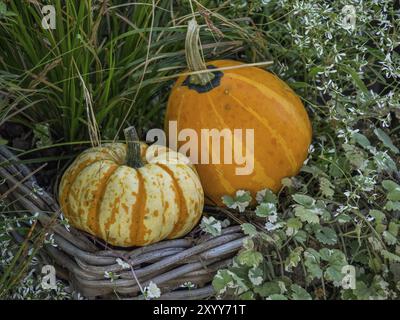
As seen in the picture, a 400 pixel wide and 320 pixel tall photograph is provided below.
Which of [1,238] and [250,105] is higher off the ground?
[250,105]

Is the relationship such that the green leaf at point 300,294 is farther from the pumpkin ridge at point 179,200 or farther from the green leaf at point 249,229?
the pumpkin ridge at point 179,200

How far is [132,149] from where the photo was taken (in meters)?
1.44

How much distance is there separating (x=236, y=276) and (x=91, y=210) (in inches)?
11.8

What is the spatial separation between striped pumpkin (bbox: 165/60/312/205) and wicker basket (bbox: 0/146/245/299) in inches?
4.8

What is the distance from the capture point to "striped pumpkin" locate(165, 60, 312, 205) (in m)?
1.54

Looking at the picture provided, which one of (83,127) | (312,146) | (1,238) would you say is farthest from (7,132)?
(312,146)

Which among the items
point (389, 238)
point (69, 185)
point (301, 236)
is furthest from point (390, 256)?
point (69, 185)

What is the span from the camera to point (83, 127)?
163 centimetres

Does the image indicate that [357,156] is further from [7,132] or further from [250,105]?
[7,132]

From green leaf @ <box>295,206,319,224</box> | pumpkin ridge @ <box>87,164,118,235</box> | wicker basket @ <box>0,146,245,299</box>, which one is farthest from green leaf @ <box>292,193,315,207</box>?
pumpkin ridge @ <box>87,164,118,235</box>

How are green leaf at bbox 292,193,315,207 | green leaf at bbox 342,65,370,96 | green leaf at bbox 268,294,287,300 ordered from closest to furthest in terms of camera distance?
green leaf at bbox 268,294,287,300 < green leaf at bbox 292,193,315,207 < green leaf at bbox 342,65,370,96

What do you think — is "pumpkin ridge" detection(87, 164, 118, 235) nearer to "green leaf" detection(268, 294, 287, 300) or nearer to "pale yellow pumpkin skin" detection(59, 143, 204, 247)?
"pale yellow pumpkin skin" detection(59, 143, 204, 247)

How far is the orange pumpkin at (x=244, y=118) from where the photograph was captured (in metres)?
1.54

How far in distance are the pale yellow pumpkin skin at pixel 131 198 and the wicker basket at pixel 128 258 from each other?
27 millimetres
